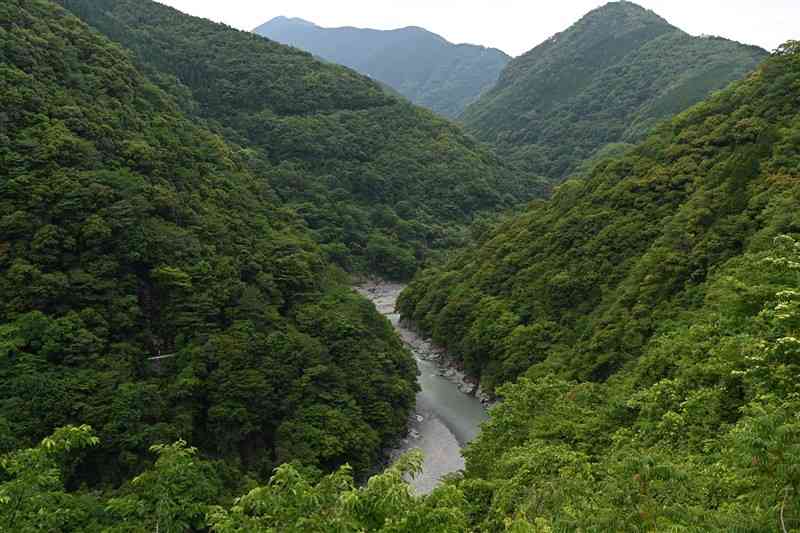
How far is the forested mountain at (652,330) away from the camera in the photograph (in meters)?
10.4

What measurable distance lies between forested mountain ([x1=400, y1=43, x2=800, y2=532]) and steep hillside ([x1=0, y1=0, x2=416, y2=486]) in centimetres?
959

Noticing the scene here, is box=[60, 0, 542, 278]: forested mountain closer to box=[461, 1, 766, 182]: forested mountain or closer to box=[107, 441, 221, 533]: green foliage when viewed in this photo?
box=[461, 1, 766, 182]: forested mountain

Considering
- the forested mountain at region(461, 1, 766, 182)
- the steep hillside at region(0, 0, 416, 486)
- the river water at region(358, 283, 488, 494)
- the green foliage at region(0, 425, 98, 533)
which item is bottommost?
the river water at region(358, 283, 488, 494)

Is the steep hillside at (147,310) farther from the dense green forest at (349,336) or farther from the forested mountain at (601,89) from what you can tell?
the forested mountain at (601,89)

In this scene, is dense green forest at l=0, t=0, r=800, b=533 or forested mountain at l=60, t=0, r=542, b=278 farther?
forested mountain at l=60, t=0, r=542, b=278

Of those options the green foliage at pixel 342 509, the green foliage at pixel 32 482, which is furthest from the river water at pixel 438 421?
the green foliage at pixel 342 509

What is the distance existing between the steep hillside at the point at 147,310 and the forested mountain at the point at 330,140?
2841 centimetres

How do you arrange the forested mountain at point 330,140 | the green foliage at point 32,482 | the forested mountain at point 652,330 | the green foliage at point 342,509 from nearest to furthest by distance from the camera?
the green foliage at point 342,509, the green foliage at point 32,482, the forested mountain at point 652,330, the forested mountain at point 330,140

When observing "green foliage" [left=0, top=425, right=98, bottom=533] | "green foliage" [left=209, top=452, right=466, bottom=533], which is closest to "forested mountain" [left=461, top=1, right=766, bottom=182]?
"green foliage" [left=209, top=452, right=466, bottom=533]

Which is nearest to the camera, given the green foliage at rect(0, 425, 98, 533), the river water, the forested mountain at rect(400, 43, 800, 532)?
the green foliage at rect(0, 425, 98, 533)

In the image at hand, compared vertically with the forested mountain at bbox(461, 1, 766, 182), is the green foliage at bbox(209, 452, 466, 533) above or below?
below

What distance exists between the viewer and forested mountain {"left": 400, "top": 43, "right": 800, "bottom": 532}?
1039 centimetres

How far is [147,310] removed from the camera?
3200 cm

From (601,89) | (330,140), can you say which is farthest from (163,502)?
(601,89)
